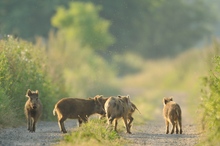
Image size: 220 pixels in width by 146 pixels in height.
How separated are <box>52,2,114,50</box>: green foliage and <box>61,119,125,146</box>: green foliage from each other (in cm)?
2658

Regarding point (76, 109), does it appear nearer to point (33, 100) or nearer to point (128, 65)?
point (33, 100)

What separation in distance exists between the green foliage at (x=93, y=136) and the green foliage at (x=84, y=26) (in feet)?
87.2

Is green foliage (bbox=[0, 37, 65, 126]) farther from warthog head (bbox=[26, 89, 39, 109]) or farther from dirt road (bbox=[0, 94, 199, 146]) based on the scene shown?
warthog head (bbox=[26, 89, 39, 109])

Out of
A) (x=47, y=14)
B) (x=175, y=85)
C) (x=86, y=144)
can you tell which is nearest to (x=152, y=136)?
(x=86, y=144)

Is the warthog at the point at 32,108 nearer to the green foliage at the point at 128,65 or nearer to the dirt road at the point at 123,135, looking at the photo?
the dirt road at the point at 123,135

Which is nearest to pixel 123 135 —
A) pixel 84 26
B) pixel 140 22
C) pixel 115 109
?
pixel 115 109

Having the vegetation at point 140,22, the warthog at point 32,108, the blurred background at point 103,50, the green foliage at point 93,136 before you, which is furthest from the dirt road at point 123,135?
the vegetation at point 140,22

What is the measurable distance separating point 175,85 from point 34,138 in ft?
126

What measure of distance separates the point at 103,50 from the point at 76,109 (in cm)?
2802

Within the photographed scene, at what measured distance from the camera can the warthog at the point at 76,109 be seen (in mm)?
19750

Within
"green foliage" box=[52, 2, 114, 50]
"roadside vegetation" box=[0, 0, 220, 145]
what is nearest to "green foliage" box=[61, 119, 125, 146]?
"roadside vegetation" box=[0, 0, 220, 145]

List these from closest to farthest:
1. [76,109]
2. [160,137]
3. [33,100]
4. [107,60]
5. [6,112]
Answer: [160,137]
[33,100]
[76,109]
[6,112]
[107,60]

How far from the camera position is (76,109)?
20.1 metres

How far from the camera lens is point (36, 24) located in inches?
2394
